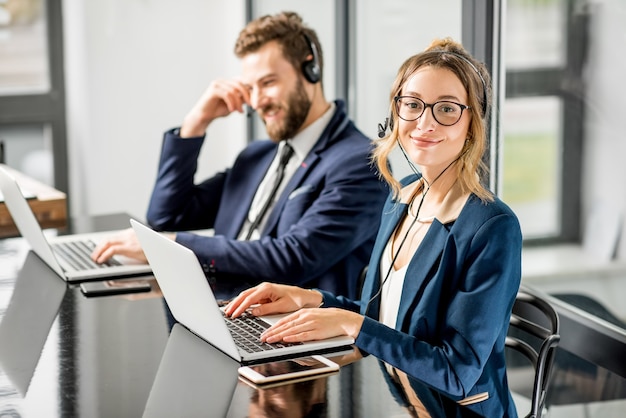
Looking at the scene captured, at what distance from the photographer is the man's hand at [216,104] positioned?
2.76 metres

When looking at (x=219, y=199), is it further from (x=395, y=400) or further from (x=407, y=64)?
(x=395, y=400)

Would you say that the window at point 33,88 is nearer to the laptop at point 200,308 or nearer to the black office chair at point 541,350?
the laptop at point 200,308

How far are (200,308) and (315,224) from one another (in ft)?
2.43

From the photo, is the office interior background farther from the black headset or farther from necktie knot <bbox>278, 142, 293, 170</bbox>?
necktie knot <bbox>278, 142, 293, 170</bbox>

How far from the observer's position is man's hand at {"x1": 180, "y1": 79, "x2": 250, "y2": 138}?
2.76 meters

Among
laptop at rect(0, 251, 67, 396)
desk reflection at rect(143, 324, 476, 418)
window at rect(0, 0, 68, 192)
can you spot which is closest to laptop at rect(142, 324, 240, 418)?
desk reflection at rect(143, 324, 476, 418)

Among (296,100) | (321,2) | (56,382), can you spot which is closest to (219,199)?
(296,100)

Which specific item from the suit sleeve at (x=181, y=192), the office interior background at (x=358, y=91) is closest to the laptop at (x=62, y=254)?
the suit sleeve at (x=181, y=192)

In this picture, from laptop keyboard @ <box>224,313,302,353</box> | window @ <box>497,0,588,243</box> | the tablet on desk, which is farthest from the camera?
window @ <box>497,0,588,243</box>

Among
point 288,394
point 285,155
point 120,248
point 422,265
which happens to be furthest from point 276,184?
point 288,394

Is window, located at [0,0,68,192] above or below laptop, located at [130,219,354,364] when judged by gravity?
above

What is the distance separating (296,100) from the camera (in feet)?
8.47

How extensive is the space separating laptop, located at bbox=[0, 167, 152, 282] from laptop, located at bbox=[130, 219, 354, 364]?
0.48 meters

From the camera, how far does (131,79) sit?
420cm
